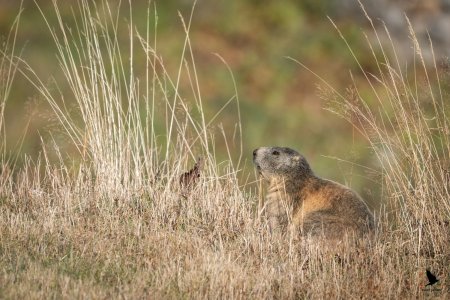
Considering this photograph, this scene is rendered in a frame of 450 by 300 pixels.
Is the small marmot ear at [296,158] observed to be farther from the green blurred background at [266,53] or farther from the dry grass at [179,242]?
the green blurred background at [266,53]

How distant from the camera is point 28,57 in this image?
16.5 m

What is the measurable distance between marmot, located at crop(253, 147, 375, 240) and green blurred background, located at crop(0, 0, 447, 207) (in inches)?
271

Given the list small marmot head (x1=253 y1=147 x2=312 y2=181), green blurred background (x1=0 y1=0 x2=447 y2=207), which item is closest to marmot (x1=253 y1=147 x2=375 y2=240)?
small marmot head (x1=253 y1=147 x2=312 y2=181)

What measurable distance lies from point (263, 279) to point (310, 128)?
11073 mm

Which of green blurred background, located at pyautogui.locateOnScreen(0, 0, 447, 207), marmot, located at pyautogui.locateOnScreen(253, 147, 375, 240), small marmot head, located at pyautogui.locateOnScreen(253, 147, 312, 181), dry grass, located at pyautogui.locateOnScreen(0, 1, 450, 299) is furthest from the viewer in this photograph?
green blurred background, located at pyautogui.locateOnScreen(0, 0, 447, 207)

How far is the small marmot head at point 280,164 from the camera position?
358 inches

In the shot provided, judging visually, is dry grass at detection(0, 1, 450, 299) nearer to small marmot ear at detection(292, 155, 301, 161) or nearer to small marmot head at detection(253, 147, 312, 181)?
small marmot head at detection(253, 147, 312, 181)

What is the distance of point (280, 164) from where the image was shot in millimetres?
9195

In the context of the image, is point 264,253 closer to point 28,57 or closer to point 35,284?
point 35,284

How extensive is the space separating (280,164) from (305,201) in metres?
0.68

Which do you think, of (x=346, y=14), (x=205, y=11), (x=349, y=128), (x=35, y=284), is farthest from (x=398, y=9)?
(x=35, y=284)

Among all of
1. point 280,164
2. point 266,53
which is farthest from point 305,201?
point 266,53

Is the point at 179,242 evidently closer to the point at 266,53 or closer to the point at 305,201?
the point at 305,201

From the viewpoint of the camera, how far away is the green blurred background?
16.9 meters
